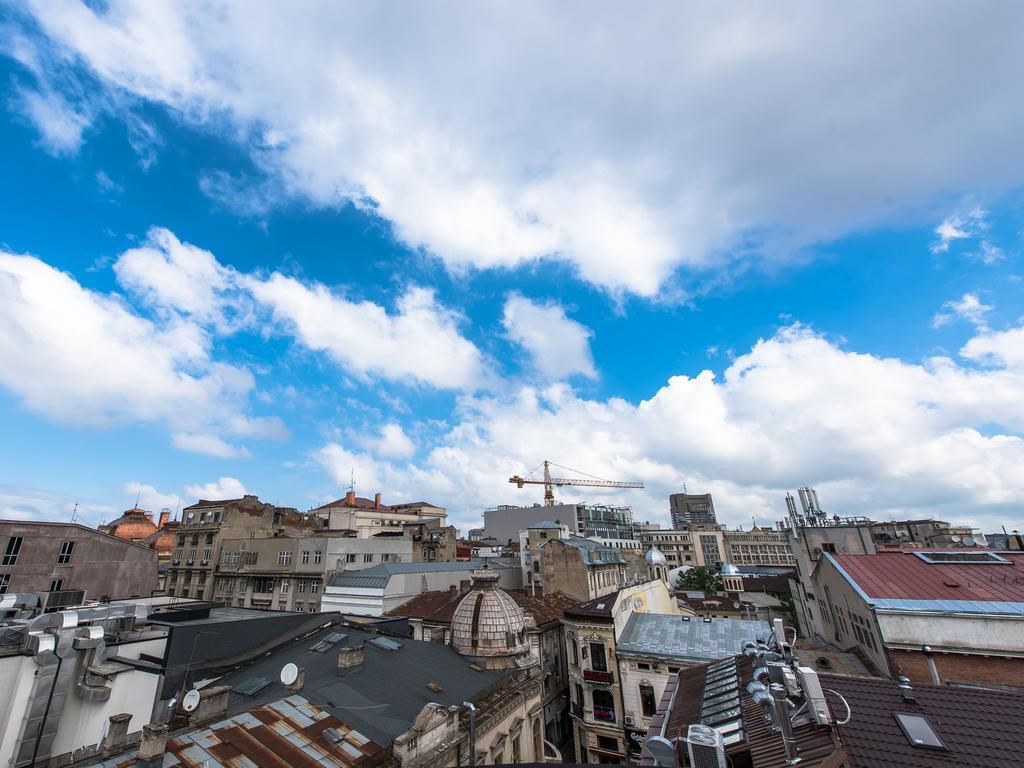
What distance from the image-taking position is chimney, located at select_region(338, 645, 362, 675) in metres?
22.3

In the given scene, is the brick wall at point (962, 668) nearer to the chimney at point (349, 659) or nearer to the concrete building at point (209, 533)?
the chimney at point (349, 659)

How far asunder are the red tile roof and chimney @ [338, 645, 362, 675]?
2687 cm

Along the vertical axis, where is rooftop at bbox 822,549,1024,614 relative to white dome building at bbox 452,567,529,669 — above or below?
above

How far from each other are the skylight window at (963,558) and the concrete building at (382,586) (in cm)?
4271

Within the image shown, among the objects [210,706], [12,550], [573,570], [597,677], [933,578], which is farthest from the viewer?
[573,570]

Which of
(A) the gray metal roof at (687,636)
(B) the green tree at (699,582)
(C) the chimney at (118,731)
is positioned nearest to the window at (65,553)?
(C) the chimney at (118,731)

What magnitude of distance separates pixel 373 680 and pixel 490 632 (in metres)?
9.43

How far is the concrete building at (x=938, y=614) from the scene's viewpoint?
21.3 metres

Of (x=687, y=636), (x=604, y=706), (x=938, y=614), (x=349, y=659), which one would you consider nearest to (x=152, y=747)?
(x=349, y=659)

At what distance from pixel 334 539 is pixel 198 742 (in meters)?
44.9

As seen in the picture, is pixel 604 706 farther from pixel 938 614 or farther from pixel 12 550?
pixel 12 550

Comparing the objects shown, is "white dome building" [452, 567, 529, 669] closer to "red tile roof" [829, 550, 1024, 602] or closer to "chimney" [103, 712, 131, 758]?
"chimney" [103, 712, 131, 758]

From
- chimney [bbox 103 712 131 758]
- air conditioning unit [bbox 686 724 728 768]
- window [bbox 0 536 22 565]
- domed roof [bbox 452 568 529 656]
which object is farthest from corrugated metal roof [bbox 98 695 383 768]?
window [bbox 0 536 22 565]

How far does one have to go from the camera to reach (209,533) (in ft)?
217
